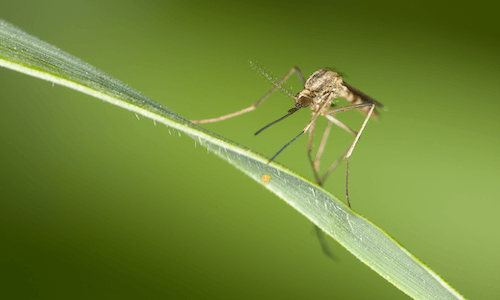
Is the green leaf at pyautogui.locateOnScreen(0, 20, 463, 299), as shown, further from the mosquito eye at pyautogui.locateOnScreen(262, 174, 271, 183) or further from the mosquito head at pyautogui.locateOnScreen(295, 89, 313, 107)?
the mosquito head at pyautogui.locateOnScreen(295, 89, 313, 107)

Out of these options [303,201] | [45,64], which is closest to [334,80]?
[303,201]

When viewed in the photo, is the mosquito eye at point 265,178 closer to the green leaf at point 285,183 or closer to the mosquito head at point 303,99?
the green leaf at point 285,183

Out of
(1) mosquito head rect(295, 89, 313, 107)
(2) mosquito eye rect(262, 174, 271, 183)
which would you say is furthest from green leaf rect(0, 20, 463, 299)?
(1) mosquito head rect(295, 89, 313, 107)

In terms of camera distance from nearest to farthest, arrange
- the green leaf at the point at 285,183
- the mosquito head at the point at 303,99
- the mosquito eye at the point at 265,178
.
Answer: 1. the green leaf at the point at 285,183
2. the mosquito eye at the point at 265,178
3. the mosquito head at the point at 303,99

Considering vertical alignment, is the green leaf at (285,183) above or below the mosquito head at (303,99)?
below

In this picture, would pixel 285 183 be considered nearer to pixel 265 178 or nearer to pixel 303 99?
pixel 265 178

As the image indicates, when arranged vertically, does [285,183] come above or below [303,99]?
below

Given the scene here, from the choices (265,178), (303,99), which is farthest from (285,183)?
(303,99)

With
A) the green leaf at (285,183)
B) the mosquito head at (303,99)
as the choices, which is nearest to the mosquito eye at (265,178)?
the green leaf at (285,183)
